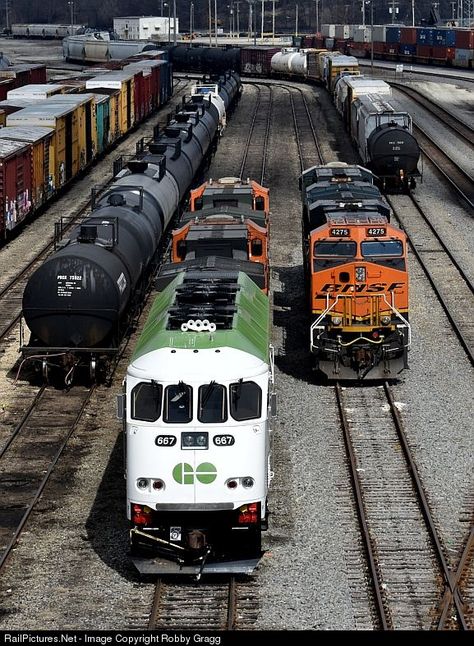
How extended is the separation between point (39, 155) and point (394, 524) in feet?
88.3

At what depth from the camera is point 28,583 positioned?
1540 cm

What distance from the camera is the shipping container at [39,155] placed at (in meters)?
39.9

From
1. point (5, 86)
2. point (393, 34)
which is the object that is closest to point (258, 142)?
point (5, 86)

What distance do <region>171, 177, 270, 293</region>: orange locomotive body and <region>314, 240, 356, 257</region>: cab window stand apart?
3.93ft

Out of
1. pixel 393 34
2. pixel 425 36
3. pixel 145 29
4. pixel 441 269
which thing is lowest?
pixel 441 269

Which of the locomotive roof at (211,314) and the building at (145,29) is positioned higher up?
the building at (145,29)

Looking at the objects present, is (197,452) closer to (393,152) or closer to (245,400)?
(245,400)

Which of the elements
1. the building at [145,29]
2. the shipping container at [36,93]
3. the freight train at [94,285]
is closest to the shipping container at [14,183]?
the freight train at [94,285]

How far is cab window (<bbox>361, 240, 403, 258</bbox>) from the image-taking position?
963 inches

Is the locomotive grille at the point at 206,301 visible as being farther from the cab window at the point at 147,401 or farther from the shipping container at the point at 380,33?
the shipping container at the point at 380,33

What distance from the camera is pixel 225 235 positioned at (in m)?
24.4

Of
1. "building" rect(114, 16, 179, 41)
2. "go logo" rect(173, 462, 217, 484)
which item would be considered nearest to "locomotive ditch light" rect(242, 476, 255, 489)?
"go logo" rect(173, 462, 217, 484)

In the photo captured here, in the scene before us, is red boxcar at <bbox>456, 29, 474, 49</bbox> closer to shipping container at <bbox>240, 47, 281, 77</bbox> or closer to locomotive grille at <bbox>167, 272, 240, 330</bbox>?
shipping container at <bbox>240, 47, 281, 77</bbox>

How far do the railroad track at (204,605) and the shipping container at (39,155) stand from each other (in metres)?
26.3
